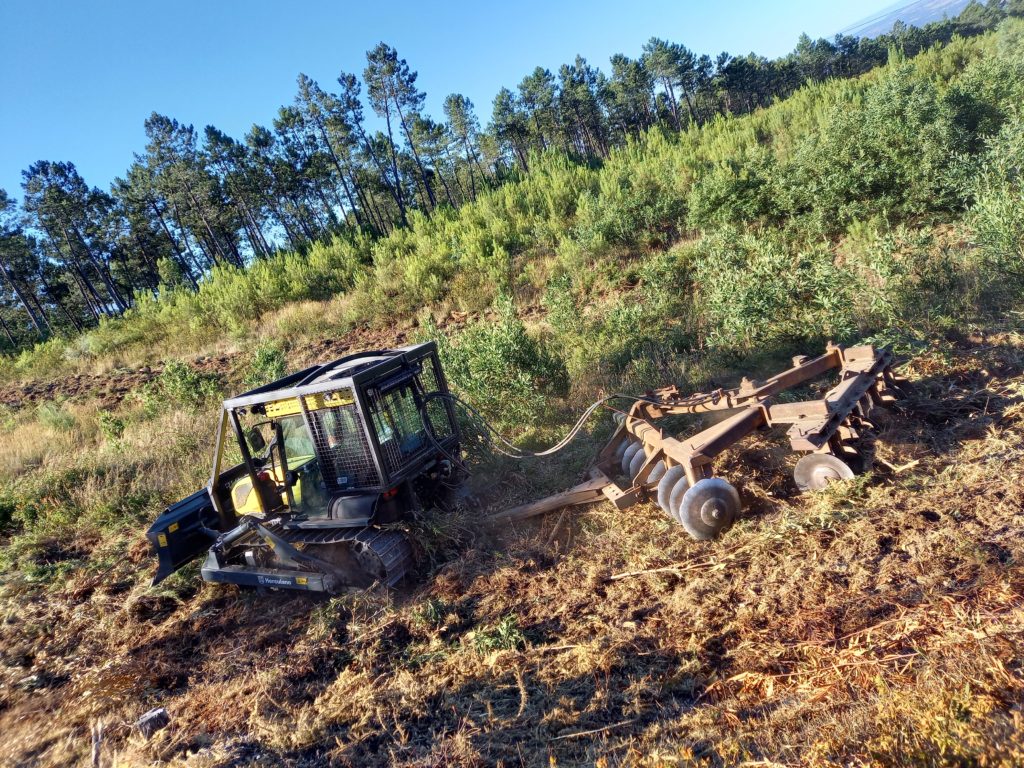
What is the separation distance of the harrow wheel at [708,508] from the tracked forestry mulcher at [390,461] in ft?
0.03

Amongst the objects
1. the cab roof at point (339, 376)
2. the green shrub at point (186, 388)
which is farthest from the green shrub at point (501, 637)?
the green shrub at point (186, 388)

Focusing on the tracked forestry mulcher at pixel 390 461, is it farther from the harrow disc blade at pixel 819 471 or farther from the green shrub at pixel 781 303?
the green shrub at pixel 781 303

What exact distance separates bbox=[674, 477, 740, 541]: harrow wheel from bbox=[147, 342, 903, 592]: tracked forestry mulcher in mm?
10

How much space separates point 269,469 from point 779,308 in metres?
6.80

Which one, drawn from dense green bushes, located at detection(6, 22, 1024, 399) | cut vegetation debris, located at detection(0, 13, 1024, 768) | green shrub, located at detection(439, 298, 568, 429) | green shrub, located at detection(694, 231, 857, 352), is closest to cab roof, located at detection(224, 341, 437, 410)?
cut vegetation debris, located at detection(0, 13, 1024, 768)

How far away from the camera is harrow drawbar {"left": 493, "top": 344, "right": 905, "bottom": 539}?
4746 millimetres

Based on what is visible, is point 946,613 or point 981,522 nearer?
point 946,613

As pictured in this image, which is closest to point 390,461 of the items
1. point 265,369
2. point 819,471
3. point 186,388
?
point 819,471

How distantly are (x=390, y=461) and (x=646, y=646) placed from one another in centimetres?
287

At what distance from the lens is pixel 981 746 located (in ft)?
8.00

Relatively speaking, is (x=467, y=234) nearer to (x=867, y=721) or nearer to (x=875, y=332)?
(x=875, y=332)

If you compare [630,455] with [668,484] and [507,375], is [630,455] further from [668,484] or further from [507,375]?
[507,375]

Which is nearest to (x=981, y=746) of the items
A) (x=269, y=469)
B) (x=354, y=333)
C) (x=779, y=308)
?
(x=269, y=469)

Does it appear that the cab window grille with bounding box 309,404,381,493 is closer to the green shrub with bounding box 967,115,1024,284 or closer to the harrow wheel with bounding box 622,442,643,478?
the harrow wheel with bounding box 622,442,643,478
